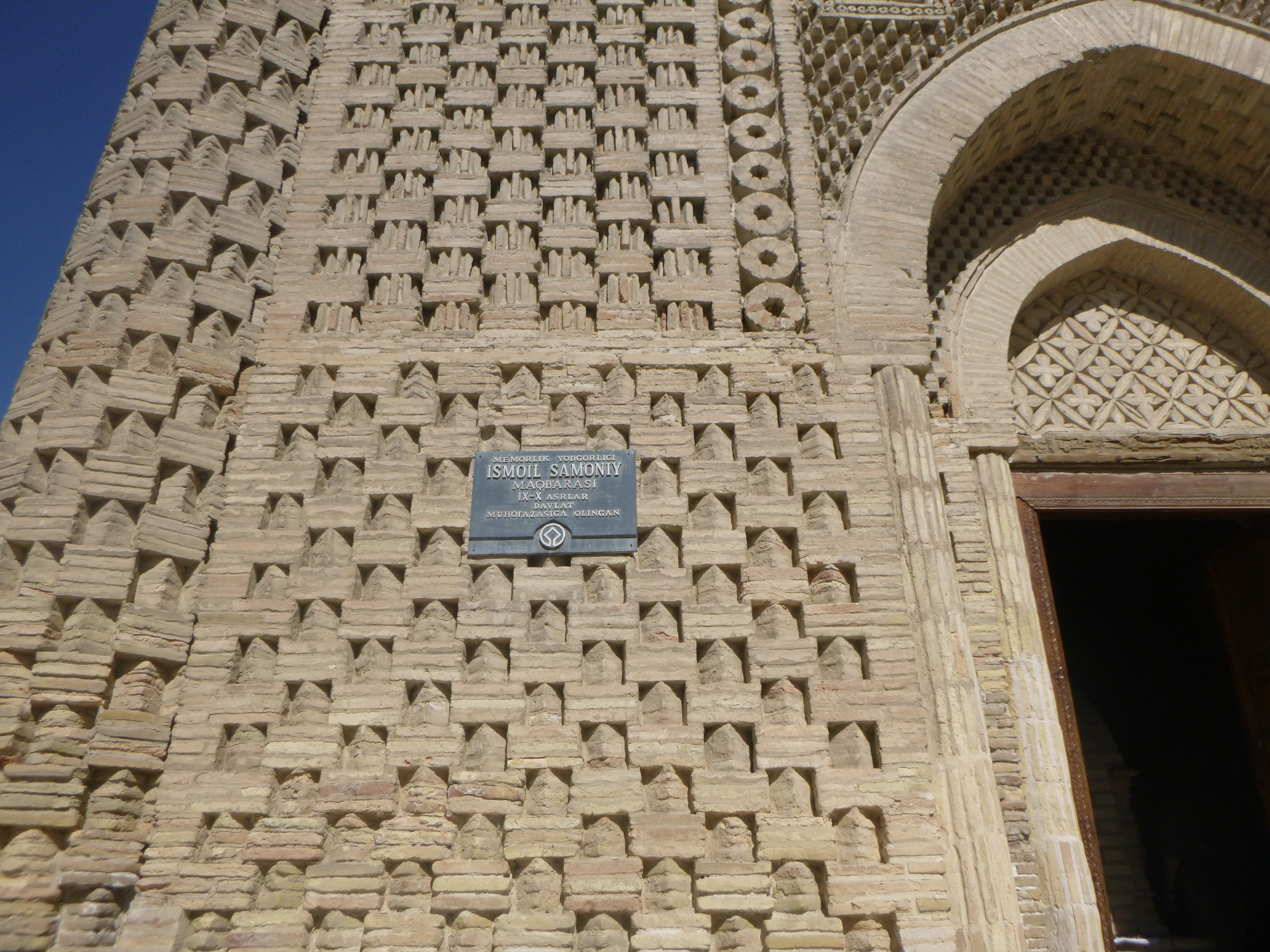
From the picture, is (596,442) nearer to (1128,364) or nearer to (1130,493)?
(1130,493)

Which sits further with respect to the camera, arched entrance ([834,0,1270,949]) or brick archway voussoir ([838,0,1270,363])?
arched entrance ([834,0,1270,949])

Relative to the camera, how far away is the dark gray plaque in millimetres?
3805

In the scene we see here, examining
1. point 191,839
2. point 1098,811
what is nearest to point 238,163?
point 191,839

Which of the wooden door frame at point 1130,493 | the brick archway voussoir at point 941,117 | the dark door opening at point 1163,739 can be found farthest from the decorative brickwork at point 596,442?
the dark door opening at point 1163,739

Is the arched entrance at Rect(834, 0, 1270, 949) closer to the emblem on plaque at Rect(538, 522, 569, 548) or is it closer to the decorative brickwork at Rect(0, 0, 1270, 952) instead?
the decorative brickwork at Rect(0, 0, 1270, 952)

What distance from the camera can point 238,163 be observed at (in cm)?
452

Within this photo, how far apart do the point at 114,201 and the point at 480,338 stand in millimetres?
1758

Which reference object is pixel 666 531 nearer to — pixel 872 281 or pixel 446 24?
pixel 872 281

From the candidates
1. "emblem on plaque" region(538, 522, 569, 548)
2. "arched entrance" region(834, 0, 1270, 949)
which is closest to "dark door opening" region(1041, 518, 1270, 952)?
"arched entrance" region(834, 0, 1270, 949)

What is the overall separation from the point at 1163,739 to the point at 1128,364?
3427 mm

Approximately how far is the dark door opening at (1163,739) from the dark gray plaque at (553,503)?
3397mm

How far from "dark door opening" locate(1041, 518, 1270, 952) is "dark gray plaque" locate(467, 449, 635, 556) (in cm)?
340

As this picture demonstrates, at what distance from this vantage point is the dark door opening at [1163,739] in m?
6.52

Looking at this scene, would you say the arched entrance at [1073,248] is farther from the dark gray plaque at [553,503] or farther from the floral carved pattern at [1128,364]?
the dark gray plaque at [553,503]
